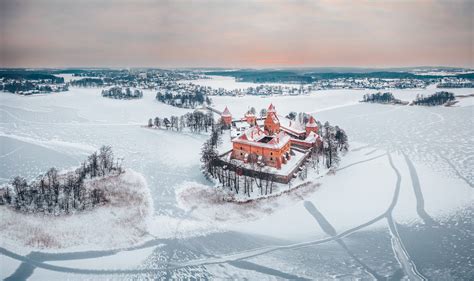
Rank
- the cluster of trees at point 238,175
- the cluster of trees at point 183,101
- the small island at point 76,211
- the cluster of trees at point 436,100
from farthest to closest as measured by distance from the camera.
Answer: the cluster of trees at point 183,101
the cluster of trees at point 436,100
the cluster of trees at point 238,175
the small island at point 76,211

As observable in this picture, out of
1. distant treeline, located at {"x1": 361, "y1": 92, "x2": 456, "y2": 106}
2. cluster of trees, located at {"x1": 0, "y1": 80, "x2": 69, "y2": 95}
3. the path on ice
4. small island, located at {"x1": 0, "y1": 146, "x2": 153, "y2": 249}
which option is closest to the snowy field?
the path on ice

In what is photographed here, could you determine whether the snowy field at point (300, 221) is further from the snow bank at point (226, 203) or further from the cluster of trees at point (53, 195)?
the cluster of trees at point (53, 195)

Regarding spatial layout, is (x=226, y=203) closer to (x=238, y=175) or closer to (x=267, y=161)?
(x=238, y=175)

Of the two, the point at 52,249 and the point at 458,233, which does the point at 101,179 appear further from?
the point at 458,233

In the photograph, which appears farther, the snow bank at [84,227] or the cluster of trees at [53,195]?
the cluster of trees at [53,195]

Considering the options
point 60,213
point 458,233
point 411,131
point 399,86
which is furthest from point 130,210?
point 399,86

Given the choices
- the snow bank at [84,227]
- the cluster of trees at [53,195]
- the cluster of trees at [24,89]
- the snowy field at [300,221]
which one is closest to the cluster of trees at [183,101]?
the snowy field at [300,221]
